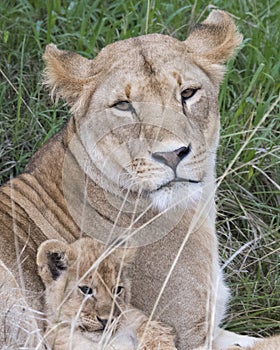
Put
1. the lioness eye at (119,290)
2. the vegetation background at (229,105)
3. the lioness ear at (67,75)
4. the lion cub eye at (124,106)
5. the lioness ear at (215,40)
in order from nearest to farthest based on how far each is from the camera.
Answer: the lioness eye at (119,290) < the lion cub eye at (124,106) < the lioness ear at (67,75) < the lioness ear at (215,40) < the vegetation background at (229,105)

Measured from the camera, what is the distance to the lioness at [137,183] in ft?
12.0

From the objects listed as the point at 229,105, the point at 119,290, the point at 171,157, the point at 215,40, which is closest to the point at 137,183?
the point at 171,157

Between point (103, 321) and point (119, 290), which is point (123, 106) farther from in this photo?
point (103, 321)

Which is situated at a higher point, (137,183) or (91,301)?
(137,183)

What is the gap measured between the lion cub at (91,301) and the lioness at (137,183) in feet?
0.25

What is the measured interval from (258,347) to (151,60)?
3.45ft

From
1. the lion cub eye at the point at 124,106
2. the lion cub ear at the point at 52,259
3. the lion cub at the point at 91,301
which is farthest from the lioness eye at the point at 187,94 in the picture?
the lion cub ear at the point at 52,259

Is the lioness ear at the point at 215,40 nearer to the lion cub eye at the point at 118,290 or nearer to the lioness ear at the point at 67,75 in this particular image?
the lioness ear at the point at 67,75

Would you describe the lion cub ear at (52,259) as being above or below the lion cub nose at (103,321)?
above

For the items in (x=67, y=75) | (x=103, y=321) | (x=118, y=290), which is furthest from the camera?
(x=67, y=75)

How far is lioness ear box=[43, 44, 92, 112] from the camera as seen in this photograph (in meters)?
3.89

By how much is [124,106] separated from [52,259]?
1.93 ft

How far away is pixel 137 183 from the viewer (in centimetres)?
371

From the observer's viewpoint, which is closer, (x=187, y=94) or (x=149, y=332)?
(x=149, y=332)
